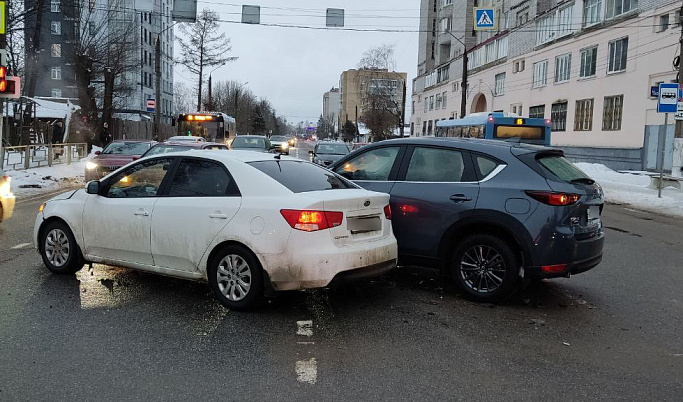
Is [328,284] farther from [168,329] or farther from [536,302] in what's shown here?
[536,302]

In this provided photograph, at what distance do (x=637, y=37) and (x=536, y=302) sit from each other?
86.9 feet

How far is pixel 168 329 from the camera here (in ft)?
16.6

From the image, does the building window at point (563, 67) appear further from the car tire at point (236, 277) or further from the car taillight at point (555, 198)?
the car tire at point (236, 277)

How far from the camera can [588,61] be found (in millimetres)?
32750

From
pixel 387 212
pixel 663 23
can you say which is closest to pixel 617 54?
pixel 663 23

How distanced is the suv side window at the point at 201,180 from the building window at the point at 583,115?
99.4 feet

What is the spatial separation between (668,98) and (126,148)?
16.1m

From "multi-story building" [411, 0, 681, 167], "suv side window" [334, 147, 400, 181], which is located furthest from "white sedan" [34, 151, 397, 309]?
"multi-story building" [411, 0, 681, 167]

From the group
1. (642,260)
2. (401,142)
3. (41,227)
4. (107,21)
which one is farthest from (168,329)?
(107,21)

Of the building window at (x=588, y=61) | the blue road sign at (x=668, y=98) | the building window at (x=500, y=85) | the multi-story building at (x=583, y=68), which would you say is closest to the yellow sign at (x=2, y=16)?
the blue road sign at (x=668, y=98)

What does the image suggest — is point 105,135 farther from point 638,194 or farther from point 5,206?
point 638,194

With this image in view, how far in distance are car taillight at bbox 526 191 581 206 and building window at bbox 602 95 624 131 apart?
26398 millimetres

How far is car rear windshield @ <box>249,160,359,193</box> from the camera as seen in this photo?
562 centimetres

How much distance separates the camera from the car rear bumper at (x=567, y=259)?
5672 millimetres
